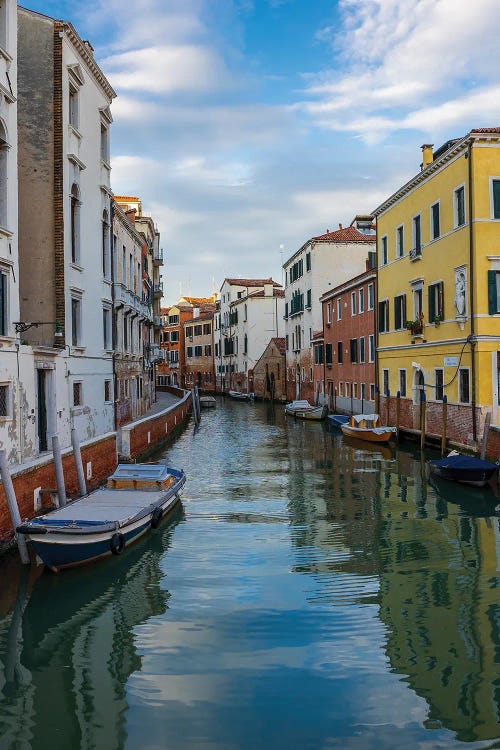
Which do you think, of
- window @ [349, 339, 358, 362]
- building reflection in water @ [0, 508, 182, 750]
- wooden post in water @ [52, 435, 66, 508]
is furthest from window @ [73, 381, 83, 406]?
window @ [349, 339, 358, 362]

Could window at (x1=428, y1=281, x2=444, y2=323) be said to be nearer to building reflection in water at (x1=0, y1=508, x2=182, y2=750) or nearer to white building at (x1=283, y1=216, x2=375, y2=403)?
building reflection in water at (x1=0, y1=508, x2=182, y2=750)

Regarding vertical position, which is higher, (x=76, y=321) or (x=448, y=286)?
(x=448, y=286)

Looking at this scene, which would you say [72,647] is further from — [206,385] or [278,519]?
[206,385]

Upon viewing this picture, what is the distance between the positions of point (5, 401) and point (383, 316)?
17.3m

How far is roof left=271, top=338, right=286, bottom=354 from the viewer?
54.8 metres

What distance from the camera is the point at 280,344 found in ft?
181

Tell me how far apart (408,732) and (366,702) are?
55cm

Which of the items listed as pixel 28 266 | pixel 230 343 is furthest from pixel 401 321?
pixel 230 343

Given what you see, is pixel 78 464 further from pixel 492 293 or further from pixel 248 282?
pixel 248 282

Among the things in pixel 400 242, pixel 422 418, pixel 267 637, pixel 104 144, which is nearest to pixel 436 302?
pixel 422 418

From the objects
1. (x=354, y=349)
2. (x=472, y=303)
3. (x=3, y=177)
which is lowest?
(x=354, y=349)

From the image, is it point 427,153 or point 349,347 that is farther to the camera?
point 349,347

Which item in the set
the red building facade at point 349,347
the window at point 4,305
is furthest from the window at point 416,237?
the window at point 4,305

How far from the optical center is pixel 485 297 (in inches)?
745
